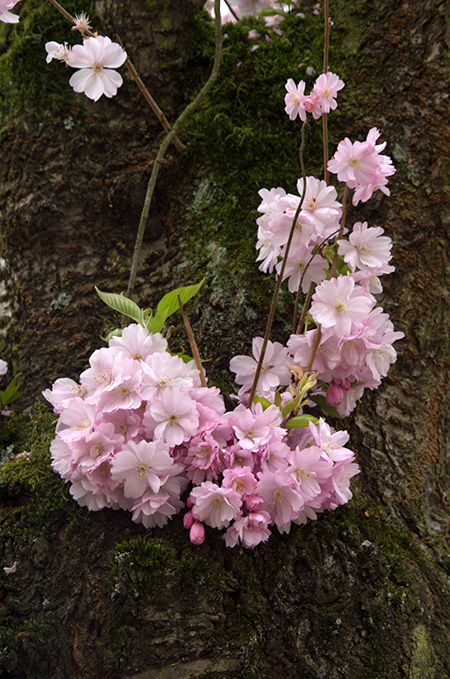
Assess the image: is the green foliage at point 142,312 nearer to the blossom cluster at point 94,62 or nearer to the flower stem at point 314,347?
the flower stem at point 314,347

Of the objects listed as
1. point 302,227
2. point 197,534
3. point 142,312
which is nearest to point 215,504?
point 197,534

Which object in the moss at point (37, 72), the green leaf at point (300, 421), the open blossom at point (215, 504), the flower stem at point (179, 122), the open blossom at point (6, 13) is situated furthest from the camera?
the moss at point (37, 72)

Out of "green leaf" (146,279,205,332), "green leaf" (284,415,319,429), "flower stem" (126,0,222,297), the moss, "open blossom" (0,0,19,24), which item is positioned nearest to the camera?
"green leaf" (284,415,319,429)

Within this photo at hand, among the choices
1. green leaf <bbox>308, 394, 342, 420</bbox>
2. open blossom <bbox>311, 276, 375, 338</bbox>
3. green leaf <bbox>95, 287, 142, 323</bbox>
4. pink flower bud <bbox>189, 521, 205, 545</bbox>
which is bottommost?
pink flower bud <bbox>189, 521, 205, 545</bbox>

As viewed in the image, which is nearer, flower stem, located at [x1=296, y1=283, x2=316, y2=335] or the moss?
flower stem, located at [x1=296, y1=283, x2=316, y2=335]

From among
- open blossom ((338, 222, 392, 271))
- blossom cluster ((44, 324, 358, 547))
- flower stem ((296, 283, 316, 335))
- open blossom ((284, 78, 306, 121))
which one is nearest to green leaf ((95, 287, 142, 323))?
blossom cluster ((44, 324, 358, 547))

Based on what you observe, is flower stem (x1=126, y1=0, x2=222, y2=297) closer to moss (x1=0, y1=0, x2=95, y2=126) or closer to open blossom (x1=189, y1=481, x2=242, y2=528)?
moss (x1=0, y1=0, x2=95, y2=126)

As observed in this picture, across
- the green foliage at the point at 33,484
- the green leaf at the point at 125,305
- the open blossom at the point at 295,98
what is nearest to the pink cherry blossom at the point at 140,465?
the green foliage at the point at 33,484

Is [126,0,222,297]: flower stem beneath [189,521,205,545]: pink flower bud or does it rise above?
above
